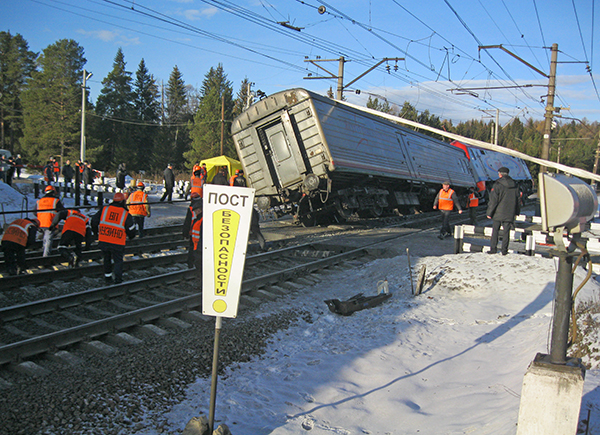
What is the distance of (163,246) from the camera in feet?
37.9

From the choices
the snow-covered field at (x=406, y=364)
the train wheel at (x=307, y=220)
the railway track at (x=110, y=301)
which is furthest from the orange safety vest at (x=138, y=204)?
the snow-covered field at (x=406, y=364)

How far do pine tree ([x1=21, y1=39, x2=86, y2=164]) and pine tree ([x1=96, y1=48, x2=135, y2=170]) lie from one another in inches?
195

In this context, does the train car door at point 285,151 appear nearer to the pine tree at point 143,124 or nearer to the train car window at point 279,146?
the train car window at point 279,146

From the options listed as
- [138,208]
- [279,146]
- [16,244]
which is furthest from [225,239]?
[279,146]

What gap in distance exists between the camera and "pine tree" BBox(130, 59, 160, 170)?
53812 mm

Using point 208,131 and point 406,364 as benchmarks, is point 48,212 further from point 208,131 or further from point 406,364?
point 208,131

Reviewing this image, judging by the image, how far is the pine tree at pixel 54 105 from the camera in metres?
43.7

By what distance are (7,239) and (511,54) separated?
675 inches

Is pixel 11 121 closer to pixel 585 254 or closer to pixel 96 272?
pixel 96 272

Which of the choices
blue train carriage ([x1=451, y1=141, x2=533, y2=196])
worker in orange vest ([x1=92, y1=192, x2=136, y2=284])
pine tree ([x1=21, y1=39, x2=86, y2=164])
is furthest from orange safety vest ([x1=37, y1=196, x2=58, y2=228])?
pine tree ([x1=21, y1=39, x2=86, y2=164])

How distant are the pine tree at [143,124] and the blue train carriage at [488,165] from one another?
3611 cm

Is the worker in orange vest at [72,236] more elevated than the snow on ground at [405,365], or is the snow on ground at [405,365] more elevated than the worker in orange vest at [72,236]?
the worker in orange vest at [72,236]

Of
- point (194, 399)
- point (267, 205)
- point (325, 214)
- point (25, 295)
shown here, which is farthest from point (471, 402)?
point (325, 214)

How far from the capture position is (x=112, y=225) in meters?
7.88
